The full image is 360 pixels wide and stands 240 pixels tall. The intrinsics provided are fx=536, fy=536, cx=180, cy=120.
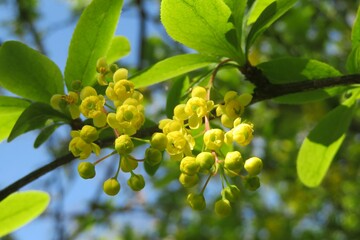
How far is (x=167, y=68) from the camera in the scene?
1.35 m

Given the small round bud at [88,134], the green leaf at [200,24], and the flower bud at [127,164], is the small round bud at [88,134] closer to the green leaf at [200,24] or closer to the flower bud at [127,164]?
the flower bud at [127,164]

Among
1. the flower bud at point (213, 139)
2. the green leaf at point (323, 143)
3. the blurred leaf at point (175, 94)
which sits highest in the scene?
the flower bud at point (213, 139)

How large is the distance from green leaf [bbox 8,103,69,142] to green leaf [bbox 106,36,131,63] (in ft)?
0.89

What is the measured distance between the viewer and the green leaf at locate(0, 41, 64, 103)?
132 cm

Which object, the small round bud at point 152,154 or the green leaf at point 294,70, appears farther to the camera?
the green leaf at point 294,70

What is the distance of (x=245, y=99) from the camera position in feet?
3.71

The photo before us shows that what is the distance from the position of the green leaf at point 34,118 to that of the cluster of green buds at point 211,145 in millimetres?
345

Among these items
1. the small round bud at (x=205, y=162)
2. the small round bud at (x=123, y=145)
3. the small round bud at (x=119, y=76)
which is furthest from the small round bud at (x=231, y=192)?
the small round bud at (x=119, y=76)

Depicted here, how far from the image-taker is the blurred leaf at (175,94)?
1.38 metres

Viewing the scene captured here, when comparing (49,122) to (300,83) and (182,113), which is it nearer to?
(182,113)

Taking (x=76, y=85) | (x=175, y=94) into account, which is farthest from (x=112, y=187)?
(x=175, y=94)

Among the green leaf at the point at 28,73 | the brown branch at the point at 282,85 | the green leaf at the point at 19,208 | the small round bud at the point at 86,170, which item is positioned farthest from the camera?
the green leaf at the point at 19,208

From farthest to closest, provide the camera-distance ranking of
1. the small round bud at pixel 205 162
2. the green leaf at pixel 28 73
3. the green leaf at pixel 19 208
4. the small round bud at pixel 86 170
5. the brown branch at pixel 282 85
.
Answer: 1. the green leaf at pixel 19 208
2. the green leaf at pixel 28 73
3. the brown branch at pixel 282 85
4. the small round bud at pixel 86 170
5. the small round bud at pixel 205 162

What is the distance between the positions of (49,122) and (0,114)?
0.12 m
